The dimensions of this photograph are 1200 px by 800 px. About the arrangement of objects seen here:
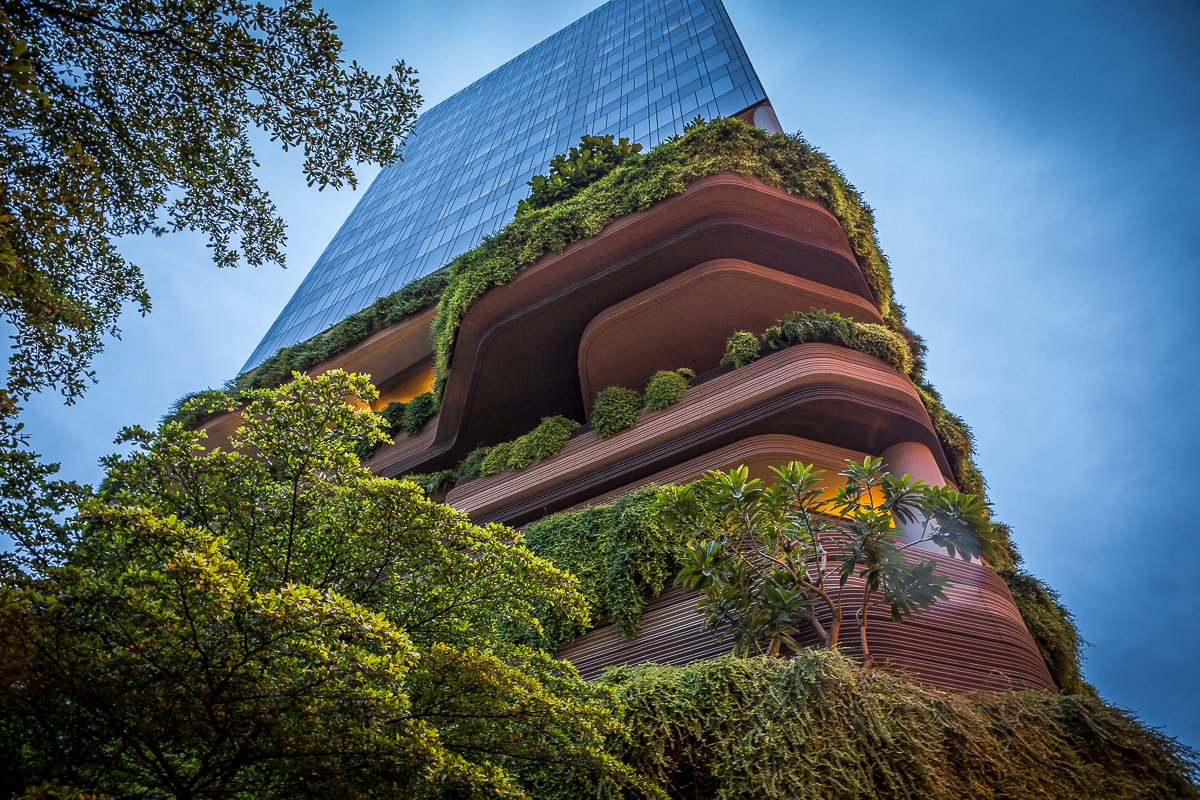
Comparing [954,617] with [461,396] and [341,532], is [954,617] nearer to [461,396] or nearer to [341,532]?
[341,532]

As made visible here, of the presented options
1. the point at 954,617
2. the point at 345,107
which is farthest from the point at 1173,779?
the point at 345,107

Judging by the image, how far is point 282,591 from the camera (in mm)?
4207

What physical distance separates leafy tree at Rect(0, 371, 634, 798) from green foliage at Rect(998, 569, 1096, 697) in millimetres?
7832

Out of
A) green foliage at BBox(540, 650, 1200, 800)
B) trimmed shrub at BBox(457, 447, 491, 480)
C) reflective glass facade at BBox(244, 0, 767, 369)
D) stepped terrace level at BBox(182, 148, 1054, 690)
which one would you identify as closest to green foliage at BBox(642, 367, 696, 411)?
stepped terrace level at BBox(182, 148, 1054, 690)

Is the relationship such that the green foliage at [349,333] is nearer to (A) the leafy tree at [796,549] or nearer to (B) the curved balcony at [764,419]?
(B) the curved balcony at [764,419]

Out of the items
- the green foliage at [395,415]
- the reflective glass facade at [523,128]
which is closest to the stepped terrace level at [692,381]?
the green foliage at [395,415]

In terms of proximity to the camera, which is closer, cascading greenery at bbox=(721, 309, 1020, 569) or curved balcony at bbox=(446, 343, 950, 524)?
curved balcony at bbox=(446, 343, 950, 524)

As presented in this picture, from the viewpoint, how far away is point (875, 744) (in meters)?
5.60

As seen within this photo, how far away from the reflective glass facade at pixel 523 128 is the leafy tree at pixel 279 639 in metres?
21.2

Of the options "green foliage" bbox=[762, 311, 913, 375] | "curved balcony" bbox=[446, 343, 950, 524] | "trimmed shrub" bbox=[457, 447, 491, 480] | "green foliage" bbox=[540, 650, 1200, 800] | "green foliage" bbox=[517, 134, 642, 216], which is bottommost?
"green foliage" bbox=[540, 650, 1200, 800]

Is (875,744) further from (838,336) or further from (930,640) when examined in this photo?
(838,336)

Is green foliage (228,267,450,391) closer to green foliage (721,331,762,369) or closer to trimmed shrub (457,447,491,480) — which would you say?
trimmed shrub (457,447,491,480)

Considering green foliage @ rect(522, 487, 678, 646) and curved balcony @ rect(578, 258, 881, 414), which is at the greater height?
curved balcony @ rect(578, 258, 881, 414)

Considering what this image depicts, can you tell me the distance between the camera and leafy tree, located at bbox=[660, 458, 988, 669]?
24.0ft
